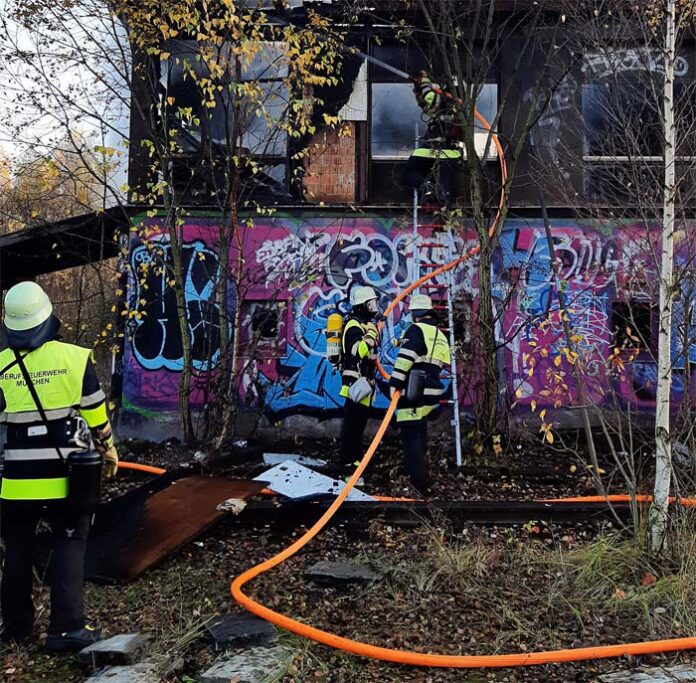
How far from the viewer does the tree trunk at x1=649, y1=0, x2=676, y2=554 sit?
4844 millimetres

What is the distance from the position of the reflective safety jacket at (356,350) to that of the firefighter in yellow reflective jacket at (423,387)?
0.76 m

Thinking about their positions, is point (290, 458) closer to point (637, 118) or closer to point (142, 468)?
point (142, 468)

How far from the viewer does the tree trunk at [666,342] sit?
4.84 metres

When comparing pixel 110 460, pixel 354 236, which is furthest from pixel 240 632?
pixel 354 236

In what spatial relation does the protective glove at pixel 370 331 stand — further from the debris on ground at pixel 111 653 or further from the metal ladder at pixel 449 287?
the debris on ground at pixel 111 653

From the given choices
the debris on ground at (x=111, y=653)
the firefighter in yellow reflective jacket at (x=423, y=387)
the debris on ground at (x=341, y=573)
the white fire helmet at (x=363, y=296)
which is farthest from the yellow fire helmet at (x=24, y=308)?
the white fire helmet at (x=363, y=296)

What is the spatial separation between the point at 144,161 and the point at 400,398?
6.12 m

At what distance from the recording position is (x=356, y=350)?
803 centimetres

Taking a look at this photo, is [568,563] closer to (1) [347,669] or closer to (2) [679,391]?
(1) [347,669]

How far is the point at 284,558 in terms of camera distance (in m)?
5.15

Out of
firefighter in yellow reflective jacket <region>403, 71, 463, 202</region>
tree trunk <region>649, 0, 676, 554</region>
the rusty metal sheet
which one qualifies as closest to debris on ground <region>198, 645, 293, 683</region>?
the rusty metal sheet

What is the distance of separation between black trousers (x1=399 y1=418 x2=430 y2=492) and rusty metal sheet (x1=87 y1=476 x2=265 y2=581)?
1628 mm

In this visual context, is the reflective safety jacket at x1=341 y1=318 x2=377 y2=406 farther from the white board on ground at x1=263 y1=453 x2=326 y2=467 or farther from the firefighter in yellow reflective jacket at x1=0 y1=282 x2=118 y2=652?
the firefighter in yellow reflective jacket at x1=0 y1=282 x2=118 y2=652

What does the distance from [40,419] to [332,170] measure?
7.87m
